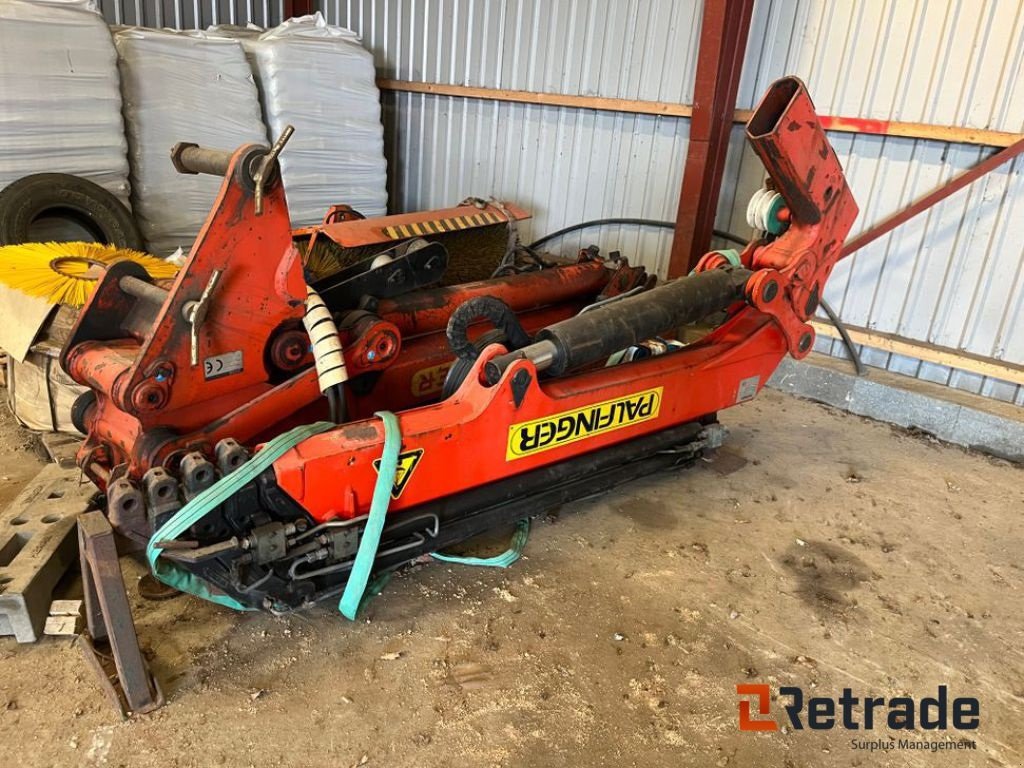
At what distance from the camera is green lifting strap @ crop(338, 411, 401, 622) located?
7.36ft

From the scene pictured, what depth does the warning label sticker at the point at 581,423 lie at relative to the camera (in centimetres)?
256

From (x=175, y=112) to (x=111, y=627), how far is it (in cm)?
406

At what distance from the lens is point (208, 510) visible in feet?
6.63

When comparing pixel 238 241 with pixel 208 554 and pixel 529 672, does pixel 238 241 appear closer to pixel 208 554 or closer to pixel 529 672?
pixel 208 554

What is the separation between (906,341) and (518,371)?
2.82 m

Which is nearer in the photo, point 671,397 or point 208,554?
point 208,554

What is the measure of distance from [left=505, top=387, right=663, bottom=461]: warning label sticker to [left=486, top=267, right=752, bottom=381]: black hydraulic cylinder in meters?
0.21

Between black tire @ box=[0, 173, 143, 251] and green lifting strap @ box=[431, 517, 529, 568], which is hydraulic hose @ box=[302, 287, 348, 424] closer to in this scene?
green lifting strap @ box=[431, 517, 529, 568]

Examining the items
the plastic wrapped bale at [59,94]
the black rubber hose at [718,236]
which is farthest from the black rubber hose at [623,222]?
the plastic wrapped bale at [59,94]

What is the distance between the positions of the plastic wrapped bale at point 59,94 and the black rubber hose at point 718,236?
2964mm

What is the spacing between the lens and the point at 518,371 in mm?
2391

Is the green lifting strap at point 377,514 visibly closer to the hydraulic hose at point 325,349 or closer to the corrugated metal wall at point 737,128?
the hydraulic hose at point 325,349

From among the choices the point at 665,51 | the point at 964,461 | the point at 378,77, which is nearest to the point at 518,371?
the point at 964,461

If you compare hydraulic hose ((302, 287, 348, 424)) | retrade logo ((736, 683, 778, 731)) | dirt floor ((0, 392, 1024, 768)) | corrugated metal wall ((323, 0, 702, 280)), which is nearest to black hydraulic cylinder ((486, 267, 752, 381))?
hydraulic hose ((302, 287, 348, 424))
